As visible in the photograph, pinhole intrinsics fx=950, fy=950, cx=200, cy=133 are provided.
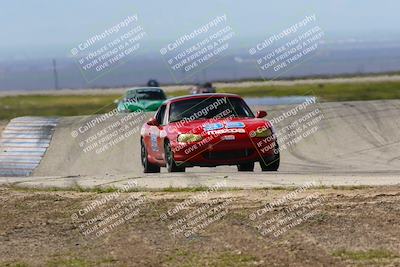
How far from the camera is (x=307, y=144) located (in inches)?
972

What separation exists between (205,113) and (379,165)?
5496 mm

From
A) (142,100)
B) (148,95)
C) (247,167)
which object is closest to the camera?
(247,167)

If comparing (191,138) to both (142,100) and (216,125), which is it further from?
(142,100)

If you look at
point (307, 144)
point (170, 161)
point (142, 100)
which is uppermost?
point (170, 161)

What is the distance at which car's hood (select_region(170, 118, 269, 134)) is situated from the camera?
53.0ft

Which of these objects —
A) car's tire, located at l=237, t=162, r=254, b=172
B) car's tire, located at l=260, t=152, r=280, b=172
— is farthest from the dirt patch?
car's tire, located at l=237, t=162, r=254, b=172

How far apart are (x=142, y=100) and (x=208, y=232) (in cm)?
2558

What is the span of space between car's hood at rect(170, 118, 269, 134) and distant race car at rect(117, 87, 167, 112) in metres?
18.3

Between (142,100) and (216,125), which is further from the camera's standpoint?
(142,100)

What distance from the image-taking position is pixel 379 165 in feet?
67.7

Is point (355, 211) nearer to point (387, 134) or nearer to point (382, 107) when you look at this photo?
point (387, 134)

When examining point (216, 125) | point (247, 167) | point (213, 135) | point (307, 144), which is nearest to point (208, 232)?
point (213, 135)

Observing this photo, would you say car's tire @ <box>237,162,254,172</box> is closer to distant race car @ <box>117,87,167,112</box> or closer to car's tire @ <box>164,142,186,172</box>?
car's tire @ <box>164,142,186,172</box>

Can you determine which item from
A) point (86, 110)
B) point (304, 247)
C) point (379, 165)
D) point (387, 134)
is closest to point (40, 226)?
point (304, 247)
